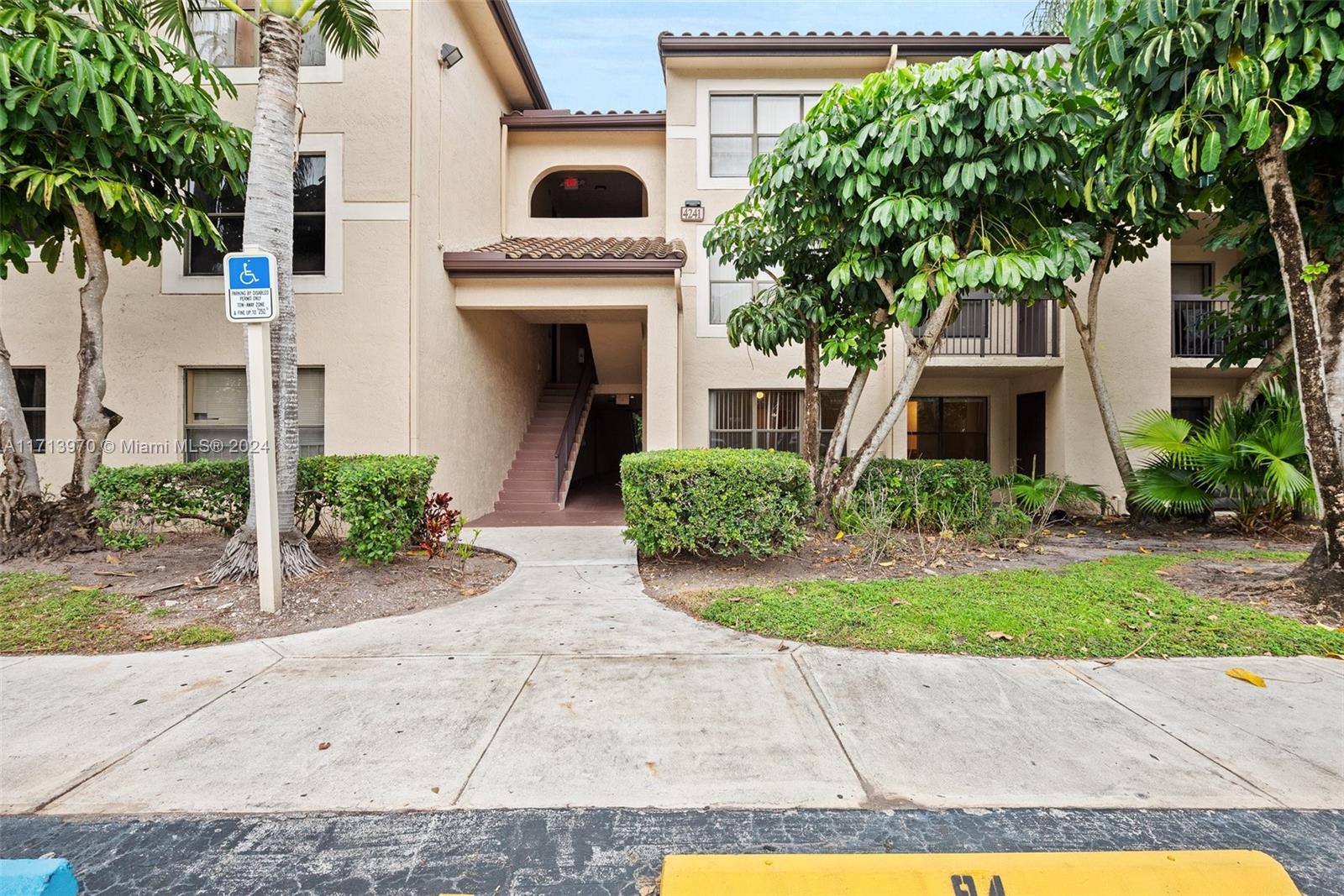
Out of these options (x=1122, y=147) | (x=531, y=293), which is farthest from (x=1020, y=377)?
(x=531, y=293)

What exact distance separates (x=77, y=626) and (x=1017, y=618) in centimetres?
739

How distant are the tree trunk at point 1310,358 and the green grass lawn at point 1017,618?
112 cm

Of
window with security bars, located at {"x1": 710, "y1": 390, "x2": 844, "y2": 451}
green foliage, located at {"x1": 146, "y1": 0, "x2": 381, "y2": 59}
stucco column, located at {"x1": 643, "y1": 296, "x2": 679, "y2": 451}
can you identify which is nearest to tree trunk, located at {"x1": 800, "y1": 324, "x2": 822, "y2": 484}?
stucco column, located at {"x1": 643, "y1": 296, "x2": 679, "y2": 451}

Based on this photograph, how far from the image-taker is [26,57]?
4812 millimetres

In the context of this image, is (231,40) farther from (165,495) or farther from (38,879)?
(38,879)

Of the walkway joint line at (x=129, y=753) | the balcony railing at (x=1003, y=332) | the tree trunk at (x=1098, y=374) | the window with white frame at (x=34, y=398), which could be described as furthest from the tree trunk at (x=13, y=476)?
the tree trunk at (x=1098, y=374)

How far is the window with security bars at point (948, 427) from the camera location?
12.5m

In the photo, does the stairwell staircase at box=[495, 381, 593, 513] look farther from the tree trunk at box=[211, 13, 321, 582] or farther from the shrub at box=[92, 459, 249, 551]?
the tree trunk at box=[211, 13, 321, 582]

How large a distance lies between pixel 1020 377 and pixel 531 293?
10.0m

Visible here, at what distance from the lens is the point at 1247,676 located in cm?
365

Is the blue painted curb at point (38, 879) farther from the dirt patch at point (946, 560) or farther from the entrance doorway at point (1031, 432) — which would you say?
the entrance doorway at point (1031, 432)

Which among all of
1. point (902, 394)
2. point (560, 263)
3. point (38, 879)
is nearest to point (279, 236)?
point (560, 263)

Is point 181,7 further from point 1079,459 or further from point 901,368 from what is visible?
point 1079,459

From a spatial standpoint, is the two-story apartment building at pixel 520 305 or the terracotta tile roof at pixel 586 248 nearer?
the two-story apartment building at pixel 520 305
